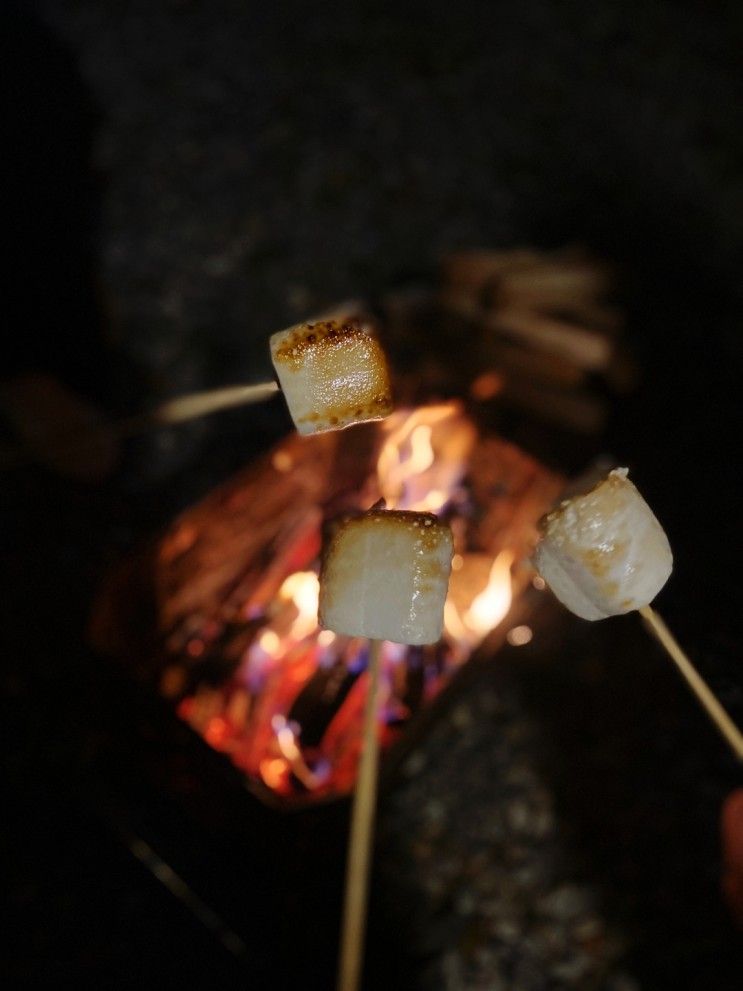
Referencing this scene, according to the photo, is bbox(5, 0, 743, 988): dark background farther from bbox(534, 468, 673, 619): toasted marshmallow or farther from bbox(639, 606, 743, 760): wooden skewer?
bbox(534, 468, 673, 619): toasted marshmallow

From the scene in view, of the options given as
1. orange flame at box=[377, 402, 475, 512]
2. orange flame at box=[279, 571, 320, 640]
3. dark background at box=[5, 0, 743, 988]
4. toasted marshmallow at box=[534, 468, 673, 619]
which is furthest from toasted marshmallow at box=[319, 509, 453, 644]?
orange flame at box=[377, 402, 475, 512]

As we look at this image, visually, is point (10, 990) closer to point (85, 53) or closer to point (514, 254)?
point (514, 254)

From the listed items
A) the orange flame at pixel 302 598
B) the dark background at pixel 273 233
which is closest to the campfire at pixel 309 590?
the orange flame at pixel 302 598

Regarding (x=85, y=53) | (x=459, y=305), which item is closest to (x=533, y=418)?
(x=459, y=305)

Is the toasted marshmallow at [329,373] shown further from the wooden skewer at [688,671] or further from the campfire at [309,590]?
the campfire at [309,590]

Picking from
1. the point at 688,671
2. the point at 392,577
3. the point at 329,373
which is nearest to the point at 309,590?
the point at 392,577

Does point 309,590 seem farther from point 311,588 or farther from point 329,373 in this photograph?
point 329,373

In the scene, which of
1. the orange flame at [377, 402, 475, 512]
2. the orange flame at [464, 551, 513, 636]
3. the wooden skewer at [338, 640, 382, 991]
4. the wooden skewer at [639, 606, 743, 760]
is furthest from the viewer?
the orange flame at [377, 402, 475, 512]
